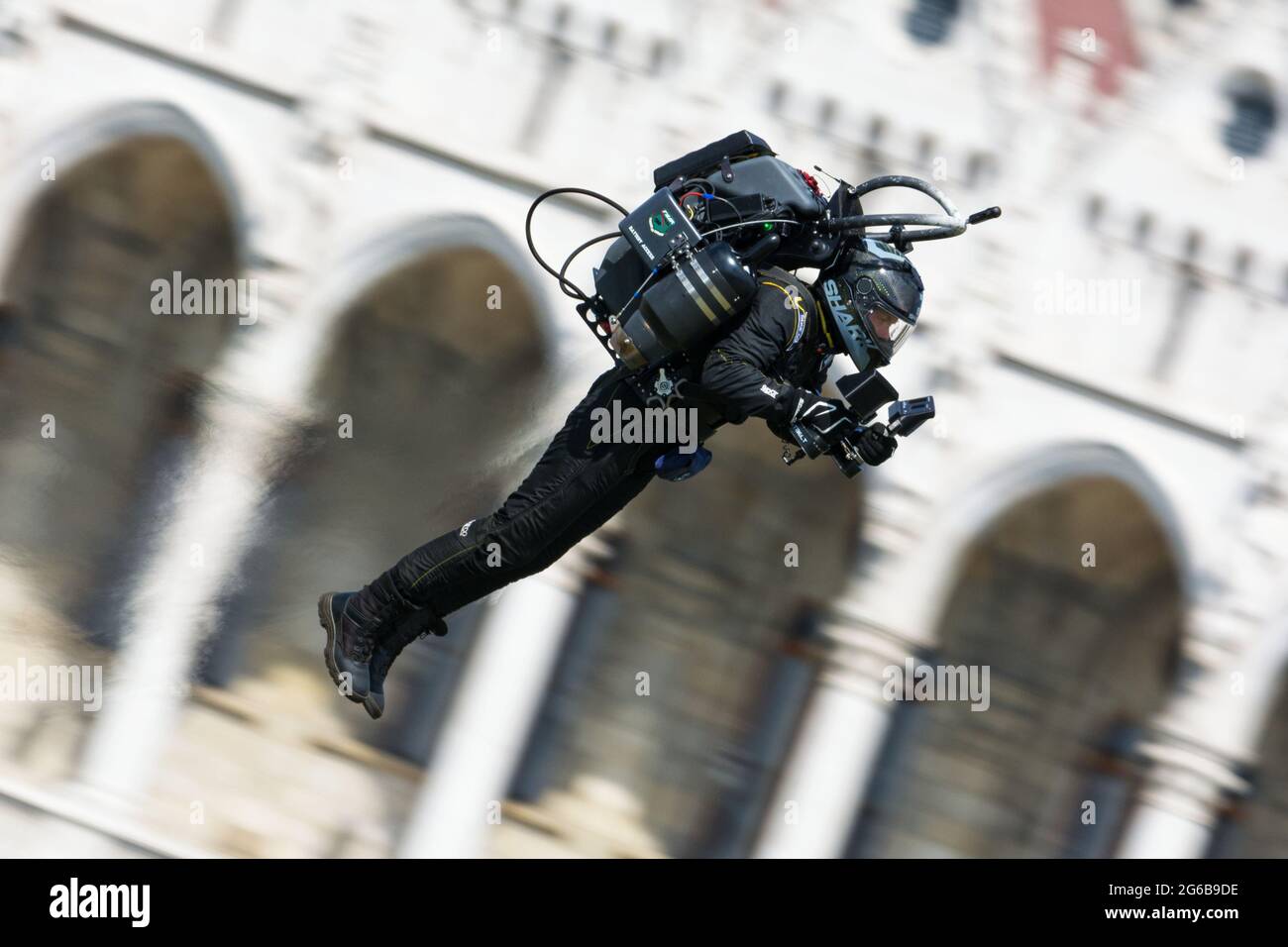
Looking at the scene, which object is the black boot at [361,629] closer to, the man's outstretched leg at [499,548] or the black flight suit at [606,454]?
the man's outstretched leg at [499,548]

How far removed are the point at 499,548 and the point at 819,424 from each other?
6.02ft

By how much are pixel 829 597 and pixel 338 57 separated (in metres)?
6.02

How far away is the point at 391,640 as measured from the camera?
9.60m

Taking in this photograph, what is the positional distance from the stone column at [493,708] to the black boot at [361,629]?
4668mm

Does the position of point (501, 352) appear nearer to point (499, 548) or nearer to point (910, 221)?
point (499, 548)

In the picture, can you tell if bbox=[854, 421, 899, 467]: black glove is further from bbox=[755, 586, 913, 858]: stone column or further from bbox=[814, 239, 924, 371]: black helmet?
bbox=[755, 586, 913, 858]: stone column

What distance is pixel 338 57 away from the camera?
46.9ft

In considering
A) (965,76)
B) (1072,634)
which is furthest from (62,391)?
(1072,634)

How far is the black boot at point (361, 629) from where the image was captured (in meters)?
9.42

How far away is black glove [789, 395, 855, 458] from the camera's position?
8.38m

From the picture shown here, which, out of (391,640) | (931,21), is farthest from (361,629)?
(931,21)

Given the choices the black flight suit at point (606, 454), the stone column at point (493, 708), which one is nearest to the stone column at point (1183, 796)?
the stone column at point (493, 708)

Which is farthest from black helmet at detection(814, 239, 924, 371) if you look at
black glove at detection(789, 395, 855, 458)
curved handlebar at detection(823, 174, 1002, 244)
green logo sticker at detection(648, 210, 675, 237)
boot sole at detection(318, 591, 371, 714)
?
boot sole at detection(318, 591, 371, 714)

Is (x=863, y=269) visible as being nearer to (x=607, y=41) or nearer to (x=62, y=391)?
(x=607, y=41)
